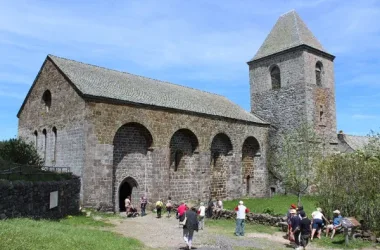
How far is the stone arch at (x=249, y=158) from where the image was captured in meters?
29.9

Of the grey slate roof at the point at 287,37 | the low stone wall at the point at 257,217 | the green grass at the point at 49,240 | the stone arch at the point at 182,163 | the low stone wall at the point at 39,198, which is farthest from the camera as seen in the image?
the grey slate roof at the point at 287,37

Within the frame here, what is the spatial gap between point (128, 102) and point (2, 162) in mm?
7533

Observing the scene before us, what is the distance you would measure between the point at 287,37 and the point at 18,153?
83.9ft

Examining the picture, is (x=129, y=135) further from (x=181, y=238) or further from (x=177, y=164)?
(x=181, y=238)

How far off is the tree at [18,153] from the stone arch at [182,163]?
347 inches

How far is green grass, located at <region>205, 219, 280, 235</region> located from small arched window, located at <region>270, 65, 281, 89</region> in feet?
61.0

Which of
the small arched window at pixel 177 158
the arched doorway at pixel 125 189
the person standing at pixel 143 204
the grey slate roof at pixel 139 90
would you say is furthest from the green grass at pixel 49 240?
the small arched window at pixel 177 158

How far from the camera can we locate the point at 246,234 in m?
15.1

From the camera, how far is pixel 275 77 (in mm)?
34125

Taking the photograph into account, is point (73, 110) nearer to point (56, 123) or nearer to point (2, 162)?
point (56, 123)

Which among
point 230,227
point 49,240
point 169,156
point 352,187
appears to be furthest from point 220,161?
point 49,240

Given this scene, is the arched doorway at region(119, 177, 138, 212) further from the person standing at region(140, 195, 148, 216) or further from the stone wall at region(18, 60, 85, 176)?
the stone wall at region(18, 60, 85, 176)

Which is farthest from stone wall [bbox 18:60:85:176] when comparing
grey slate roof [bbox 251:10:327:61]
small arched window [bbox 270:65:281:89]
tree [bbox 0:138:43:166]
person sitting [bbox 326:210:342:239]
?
small arched window [bbox 270:65:281:89]

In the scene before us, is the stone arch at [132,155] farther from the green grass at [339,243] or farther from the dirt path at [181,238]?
the green grass at [339,243]
